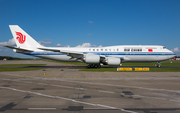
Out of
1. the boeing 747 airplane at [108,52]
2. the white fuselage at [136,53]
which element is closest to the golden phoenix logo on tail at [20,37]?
the boeing 747 airplane at [108,52]

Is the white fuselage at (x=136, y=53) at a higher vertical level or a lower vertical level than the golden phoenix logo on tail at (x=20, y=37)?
lower

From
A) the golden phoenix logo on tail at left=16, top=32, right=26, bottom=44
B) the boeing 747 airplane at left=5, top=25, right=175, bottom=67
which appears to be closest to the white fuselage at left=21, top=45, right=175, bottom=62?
the boeing 747 airplane at left=5, top=25, right=175, bottom=67

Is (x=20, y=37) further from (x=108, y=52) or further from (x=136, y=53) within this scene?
(x=136, y=53)

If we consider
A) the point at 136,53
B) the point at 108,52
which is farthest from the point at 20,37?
the point at 136,53

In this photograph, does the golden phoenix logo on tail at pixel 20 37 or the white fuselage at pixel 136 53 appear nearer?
the white fuselage at pixel 136 53

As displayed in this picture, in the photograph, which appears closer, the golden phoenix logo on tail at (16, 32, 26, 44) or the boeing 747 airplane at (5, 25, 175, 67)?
the boeing 747 airplane at (5, 25, 175, 67)

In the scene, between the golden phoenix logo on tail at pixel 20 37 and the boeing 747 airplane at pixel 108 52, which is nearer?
the boeing 747 airplane at pixel 108 52

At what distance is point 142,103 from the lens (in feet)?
23.8

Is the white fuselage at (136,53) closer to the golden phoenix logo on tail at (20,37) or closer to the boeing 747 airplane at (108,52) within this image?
the boeing 747 airplane at (108,52)

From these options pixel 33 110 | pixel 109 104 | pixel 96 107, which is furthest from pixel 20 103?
pixel 109 104

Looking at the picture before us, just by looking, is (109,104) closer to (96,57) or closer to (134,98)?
(134,98)

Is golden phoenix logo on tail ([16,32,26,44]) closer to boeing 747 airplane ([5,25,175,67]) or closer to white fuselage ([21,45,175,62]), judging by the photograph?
boeing 747 airplane ([5,25,175,67])

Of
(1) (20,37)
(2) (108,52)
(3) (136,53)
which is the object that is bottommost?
Result: (3) (136,53)

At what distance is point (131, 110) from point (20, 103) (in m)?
5.87
